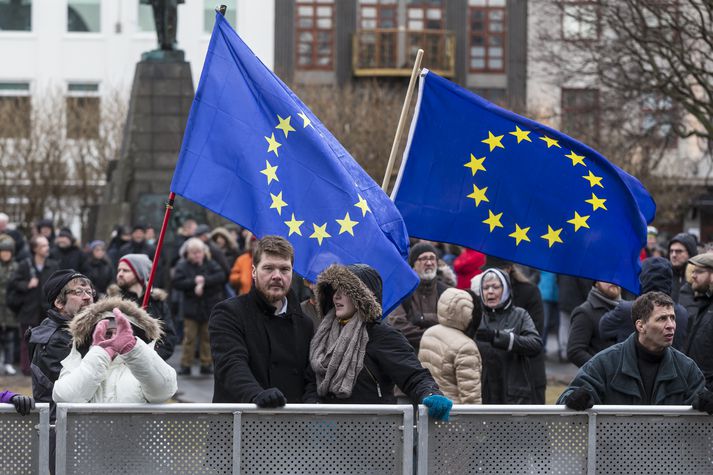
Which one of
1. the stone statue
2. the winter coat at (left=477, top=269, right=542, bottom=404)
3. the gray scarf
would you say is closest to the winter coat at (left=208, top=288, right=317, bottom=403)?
the gray scarf

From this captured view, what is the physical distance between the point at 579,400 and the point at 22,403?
7.85 ft

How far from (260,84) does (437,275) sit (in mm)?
3899

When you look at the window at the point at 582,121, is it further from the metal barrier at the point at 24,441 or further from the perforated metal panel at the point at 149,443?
the metal barrier at the point at 24,441

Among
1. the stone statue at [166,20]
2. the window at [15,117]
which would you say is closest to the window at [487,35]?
the window at [15,117]

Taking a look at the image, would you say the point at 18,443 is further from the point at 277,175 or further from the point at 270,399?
the point at 277,175

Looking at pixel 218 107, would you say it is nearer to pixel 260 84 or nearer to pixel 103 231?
pixel 260 84

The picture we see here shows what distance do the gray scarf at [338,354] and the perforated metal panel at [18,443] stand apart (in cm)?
141

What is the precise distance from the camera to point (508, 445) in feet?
22.5

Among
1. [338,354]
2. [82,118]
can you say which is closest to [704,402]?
[338,354]

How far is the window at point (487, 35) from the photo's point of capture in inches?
2088

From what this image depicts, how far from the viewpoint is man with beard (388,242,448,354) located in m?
11.5

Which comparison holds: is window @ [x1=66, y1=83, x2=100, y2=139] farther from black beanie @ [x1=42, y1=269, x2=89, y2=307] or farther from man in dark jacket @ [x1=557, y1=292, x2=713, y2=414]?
man in dark jacket @ [x1=557, y1=292, x2=713, y2=414]

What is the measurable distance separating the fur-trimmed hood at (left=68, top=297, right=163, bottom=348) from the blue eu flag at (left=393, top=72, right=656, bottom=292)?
3.14 m

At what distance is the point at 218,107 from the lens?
9.14m
